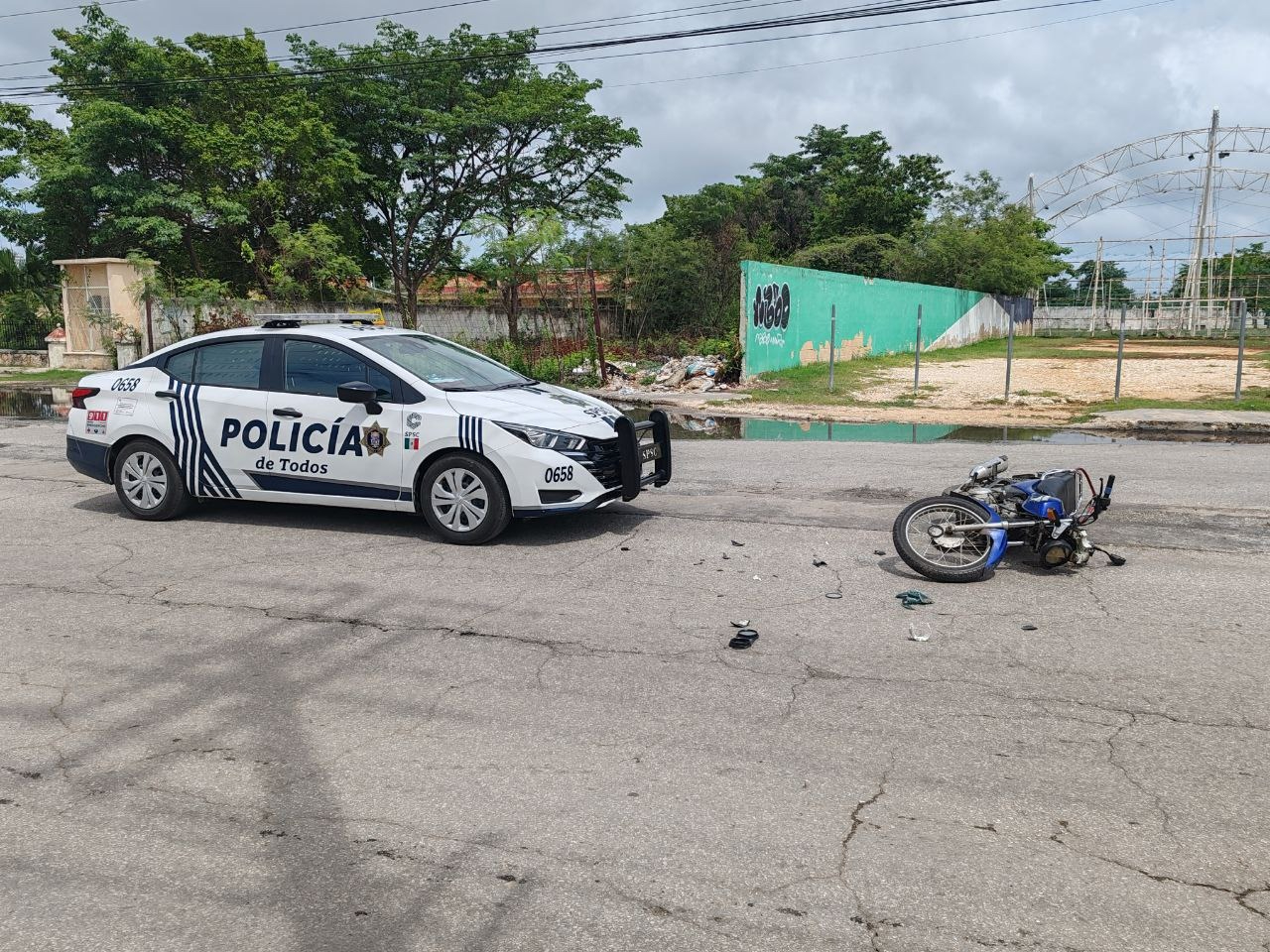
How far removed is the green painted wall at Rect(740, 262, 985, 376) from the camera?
22.5m

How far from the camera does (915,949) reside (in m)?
2.84

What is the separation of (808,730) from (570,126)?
30.6m

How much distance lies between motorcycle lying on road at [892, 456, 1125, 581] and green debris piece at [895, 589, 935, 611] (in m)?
0.37

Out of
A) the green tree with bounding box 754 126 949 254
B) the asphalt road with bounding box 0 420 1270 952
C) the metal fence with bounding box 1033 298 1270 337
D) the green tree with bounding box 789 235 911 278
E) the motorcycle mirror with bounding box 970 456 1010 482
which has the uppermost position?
the green tree with bounding box 754 126 949 254

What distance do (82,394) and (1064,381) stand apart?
68.2ft

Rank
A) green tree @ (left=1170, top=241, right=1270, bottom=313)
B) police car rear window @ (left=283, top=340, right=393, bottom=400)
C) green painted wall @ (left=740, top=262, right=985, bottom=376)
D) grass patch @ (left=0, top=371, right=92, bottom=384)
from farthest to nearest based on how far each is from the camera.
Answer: green tree @ (left=1170, top=241, right=1270, bottom=313) < grass patch @ (left=0, top=371, right=92, bottom=384) < green painted wall @ (left=740, top=262, right=985, bottom=376) < police car rear window @ (left=283, top=340, right=393, bottom=400)

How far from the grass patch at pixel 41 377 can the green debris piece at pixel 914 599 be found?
24.4 meters

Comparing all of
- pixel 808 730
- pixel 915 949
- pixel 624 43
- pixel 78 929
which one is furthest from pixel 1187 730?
pixel 624 43

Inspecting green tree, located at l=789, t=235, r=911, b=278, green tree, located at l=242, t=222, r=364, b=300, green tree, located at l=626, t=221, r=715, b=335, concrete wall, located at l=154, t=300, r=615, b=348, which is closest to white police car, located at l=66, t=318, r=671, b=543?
concrete wall, located at l=154, t=300, r=615, b=348

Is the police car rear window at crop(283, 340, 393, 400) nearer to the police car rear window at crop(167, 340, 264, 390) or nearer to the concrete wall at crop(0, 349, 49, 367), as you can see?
the police car rear window at crop(167, 340, 264, 390)

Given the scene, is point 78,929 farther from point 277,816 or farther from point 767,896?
point 767,896

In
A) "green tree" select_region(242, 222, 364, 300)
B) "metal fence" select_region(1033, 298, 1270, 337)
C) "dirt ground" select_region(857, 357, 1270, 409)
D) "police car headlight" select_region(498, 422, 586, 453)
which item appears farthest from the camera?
"metal fence" select_region(1033, 298, 1270, 337)

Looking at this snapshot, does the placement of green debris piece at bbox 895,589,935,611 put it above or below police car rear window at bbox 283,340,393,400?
below

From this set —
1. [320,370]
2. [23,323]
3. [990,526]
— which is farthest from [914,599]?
[23,323]
